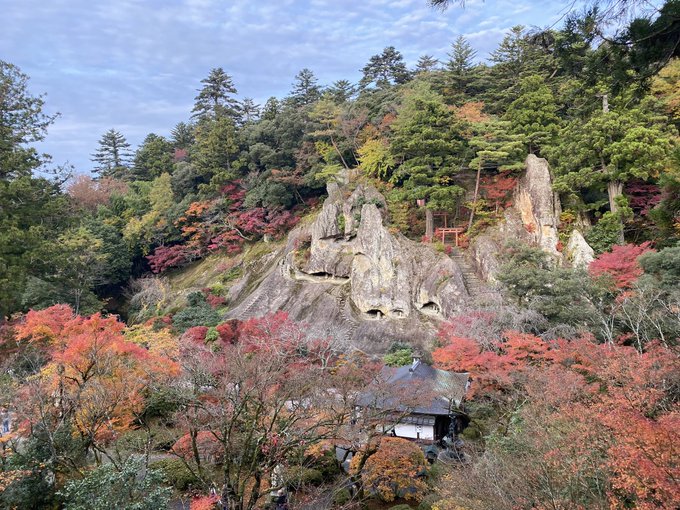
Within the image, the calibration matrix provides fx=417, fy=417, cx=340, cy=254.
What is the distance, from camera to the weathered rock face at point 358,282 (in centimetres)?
2019

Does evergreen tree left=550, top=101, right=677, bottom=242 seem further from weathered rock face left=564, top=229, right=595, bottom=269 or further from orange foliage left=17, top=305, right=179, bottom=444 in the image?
orange foliage left=17, top=305, right=179, bottom=444

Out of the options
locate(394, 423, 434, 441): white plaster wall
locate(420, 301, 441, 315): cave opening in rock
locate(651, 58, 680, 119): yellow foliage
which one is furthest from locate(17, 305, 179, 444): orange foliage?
locate(651, 58, 680, 119): yellow foliage

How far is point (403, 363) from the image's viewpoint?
60.4 feet

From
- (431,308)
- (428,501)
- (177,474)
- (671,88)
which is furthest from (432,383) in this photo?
(671,88)

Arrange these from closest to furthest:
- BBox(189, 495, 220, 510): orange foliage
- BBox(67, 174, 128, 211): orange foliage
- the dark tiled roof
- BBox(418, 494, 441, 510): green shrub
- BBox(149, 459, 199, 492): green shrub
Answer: BBox(189, 495, 220, 510): orange foliage → BBox(418, 494, 441, 510): green shrub → BBox(149, 459, 199, 492): green shrub → the dark tiled roof → BBox(67, 174, 128, 211): orange foliage

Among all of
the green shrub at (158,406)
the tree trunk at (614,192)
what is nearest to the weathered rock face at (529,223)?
the tree trunk at (614,192)

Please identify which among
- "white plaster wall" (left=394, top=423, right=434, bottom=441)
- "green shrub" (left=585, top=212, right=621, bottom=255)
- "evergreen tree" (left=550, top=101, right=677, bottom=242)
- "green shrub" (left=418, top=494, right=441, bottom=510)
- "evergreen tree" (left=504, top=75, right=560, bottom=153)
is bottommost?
"white plaster wall" (left=394, top=423, right=434, bottom=441)

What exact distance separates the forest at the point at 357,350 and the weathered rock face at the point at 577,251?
0.57 meters

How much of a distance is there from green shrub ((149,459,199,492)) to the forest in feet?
0.28

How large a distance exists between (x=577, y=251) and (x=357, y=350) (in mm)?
10989

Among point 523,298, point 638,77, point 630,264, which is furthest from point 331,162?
point 638,77

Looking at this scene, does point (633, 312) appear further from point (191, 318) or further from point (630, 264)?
point (191, 318)

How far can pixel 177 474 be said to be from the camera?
1210cm

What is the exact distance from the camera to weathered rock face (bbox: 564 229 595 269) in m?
18.3
